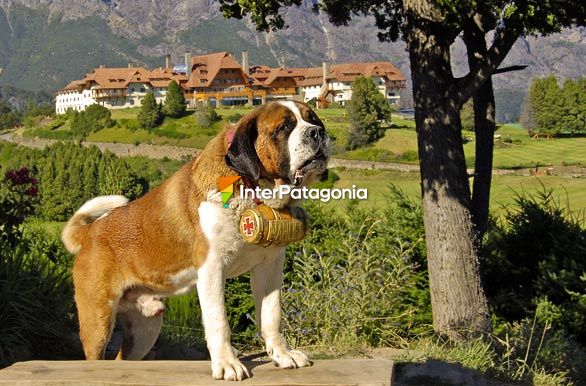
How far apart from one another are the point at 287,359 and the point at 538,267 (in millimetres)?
6322

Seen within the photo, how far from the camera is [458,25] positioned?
7.22 metres

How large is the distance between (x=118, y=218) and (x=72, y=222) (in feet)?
1.59

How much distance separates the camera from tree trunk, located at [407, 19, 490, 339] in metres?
7.75

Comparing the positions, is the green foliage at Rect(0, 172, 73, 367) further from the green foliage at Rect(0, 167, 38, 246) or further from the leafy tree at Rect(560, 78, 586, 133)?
the leafy tree at Rect(560, 78, 586, 133)

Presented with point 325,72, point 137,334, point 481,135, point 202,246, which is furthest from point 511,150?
point 325,72

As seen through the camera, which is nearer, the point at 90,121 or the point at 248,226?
the point at 248,226

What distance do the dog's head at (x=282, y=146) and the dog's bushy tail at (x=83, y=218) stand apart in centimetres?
134

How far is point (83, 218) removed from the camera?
4602 mm


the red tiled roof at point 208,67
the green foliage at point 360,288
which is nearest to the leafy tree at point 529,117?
the red tiled roof at point 208,67

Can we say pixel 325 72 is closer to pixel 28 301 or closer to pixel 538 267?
pixel 538 267

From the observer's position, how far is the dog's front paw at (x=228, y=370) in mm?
3652

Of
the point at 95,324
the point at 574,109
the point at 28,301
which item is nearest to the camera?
the point at 95,324

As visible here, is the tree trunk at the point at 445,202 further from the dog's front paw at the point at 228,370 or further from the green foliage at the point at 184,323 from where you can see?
the dog's front paw at the point at 228,370

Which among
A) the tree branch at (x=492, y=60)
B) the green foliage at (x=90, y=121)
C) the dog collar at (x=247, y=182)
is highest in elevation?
the green foliage at (x=90, y=121)
